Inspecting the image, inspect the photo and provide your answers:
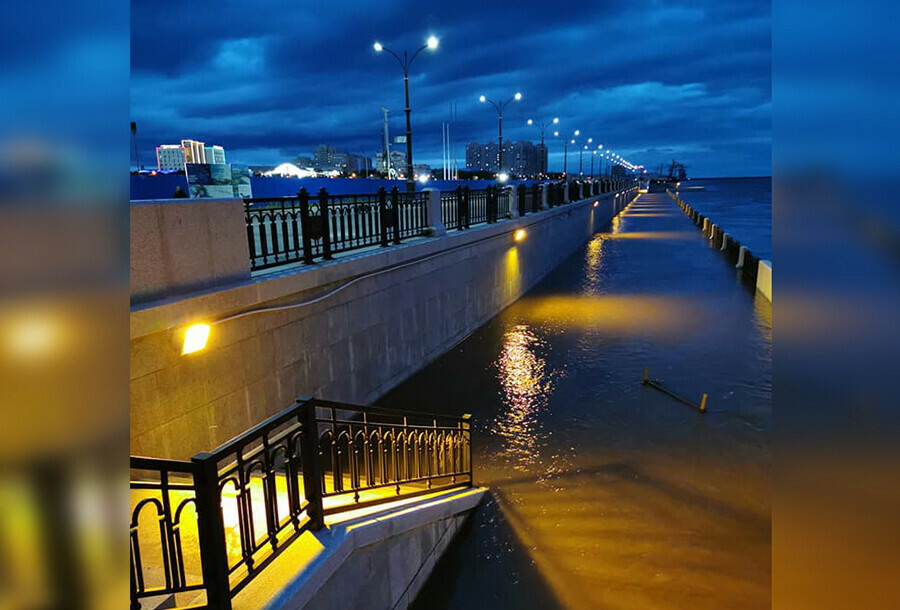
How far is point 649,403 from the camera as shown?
10414 millimetres

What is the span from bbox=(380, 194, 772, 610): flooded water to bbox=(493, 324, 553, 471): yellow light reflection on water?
0.13 feet

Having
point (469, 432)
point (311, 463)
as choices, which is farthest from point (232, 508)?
point (469, 432)

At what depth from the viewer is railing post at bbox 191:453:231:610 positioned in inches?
125

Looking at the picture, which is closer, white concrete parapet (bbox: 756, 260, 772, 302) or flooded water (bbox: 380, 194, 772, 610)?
flooded water (bbox: 380, 194, 772, 610)

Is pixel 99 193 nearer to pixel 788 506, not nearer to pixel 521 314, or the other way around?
pixel 788 506

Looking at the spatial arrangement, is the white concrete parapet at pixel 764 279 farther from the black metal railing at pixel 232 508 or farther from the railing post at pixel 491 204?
the black metal railing at pixel 232 508

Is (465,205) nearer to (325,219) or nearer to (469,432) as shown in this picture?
(325,219)

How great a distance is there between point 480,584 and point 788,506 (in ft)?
17.4

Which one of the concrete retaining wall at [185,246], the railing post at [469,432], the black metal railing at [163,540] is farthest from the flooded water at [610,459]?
the concrete retaining wall at [185,246]

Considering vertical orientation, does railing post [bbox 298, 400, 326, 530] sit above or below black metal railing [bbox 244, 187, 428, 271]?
below

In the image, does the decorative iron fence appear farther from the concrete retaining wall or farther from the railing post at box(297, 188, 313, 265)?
the concrete retaining wall

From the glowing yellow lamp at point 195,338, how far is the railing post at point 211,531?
3.11 m

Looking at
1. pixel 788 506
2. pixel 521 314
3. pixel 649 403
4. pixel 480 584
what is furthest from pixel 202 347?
pixel 521 314

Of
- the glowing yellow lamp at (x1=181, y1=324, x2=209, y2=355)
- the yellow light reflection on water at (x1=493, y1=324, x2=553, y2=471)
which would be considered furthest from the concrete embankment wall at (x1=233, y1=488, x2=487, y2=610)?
the glowing yellow lamp at (x1=181, y1=324, x2=209, y2=355)
